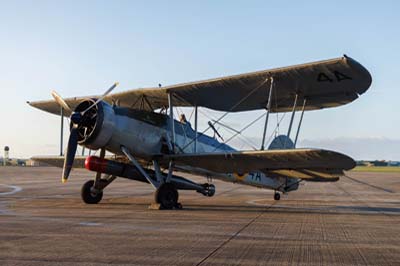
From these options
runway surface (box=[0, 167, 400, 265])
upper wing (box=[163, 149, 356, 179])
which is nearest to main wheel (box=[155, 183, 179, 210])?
upper wing (box=[163, 149, 356, 179])

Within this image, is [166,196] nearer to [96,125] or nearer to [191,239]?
[96,125]

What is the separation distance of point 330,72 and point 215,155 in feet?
11.7

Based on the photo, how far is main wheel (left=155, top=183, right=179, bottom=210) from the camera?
39.9ft

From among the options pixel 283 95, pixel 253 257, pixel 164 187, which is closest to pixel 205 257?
pixel 253 257

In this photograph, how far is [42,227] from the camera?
26.7 feet

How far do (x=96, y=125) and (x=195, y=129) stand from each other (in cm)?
357

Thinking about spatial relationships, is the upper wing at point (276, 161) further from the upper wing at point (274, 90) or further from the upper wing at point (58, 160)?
the upper wing at point (58, 160)

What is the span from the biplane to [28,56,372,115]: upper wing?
24 millimetres

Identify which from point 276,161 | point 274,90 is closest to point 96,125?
point 276,161

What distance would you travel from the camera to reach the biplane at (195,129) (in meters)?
11.9

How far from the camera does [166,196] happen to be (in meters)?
12.3

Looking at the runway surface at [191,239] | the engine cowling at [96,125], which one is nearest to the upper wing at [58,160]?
the engine cowling at [96,125]

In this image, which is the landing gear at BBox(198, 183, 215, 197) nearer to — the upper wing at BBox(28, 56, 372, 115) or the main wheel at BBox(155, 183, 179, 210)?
the main wheel at BBox(155, 183, 179, 210)

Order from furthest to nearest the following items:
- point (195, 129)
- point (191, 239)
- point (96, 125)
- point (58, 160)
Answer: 1. point (58, 160)
2. point (195, 129)
3. point (96, 125)
4. point (191, 239)
